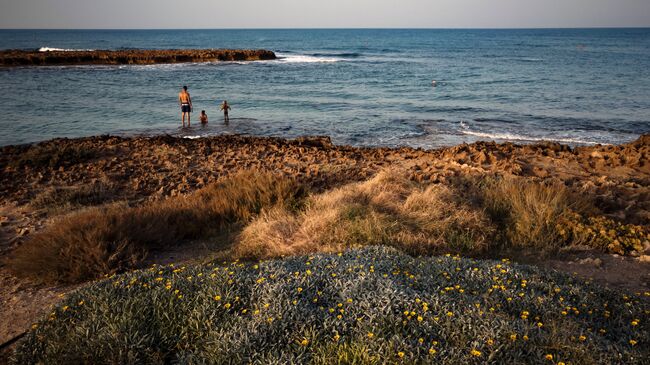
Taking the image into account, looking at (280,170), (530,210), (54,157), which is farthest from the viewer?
(54,157)

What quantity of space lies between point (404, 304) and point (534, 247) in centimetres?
370

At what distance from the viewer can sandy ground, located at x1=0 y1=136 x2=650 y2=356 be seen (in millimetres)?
6352

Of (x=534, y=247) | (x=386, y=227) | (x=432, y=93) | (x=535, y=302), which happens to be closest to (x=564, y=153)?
(x=534, y=247)

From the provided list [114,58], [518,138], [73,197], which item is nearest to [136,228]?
[73,197]

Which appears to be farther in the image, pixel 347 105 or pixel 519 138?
pixel 347 105

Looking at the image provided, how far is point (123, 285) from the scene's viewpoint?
466 centimetres

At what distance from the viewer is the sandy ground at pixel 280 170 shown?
20.8ft

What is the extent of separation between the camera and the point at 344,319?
3.91 m

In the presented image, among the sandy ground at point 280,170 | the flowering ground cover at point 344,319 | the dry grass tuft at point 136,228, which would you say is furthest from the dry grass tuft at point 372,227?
the flowering ground cover at point 344,319

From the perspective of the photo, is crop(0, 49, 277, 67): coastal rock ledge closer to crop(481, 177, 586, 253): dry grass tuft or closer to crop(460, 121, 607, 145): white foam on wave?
crop(460, 121, 607, 145): white foam on wave

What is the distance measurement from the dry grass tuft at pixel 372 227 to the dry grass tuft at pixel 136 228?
915 millimetres

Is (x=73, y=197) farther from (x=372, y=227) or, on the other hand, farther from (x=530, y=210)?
(x=530, y=210)

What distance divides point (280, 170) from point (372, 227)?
5.25 m

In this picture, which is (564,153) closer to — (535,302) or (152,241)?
(535,302)
